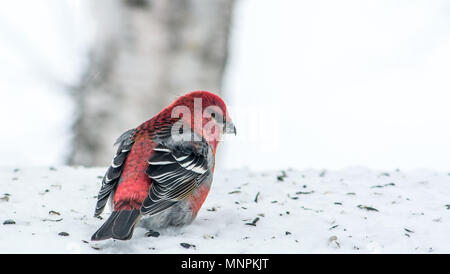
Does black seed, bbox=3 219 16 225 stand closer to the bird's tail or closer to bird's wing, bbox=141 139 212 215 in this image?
the bird's tail

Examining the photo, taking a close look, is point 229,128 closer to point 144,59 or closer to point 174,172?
point 174,172

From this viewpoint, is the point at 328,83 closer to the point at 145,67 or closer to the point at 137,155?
the point at 145,67

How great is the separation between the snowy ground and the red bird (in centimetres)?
12

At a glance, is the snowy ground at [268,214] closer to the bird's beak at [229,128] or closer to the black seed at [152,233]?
the black seed at [152,233]

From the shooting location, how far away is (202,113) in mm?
3529

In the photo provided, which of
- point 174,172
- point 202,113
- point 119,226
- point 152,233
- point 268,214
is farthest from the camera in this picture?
point 202,113

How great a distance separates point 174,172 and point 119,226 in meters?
0.51

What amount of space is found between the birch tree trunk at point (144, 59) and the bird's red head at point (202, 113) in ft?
6.76

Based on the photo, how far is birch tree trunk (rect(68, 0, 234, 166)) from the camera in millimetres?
5492

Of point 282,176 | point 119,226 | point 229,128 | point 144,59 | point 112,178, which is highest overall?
point 144,59

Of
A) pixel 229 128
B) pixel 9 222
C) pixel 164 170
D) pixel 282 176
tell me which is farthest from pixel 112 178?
pixel 282 176

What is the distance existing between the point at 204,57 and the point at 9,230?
325 cm

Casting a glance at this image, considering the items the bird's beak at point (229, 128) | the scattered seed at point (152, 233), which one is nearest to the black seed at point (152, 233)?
the scattered seed at point (152, 233)

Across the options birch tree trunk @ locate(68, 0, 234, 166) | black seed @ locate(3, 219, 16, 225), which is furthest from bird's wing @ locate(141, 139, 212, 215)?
birch tree trunk @ locate(68, 0, 234, 166)
